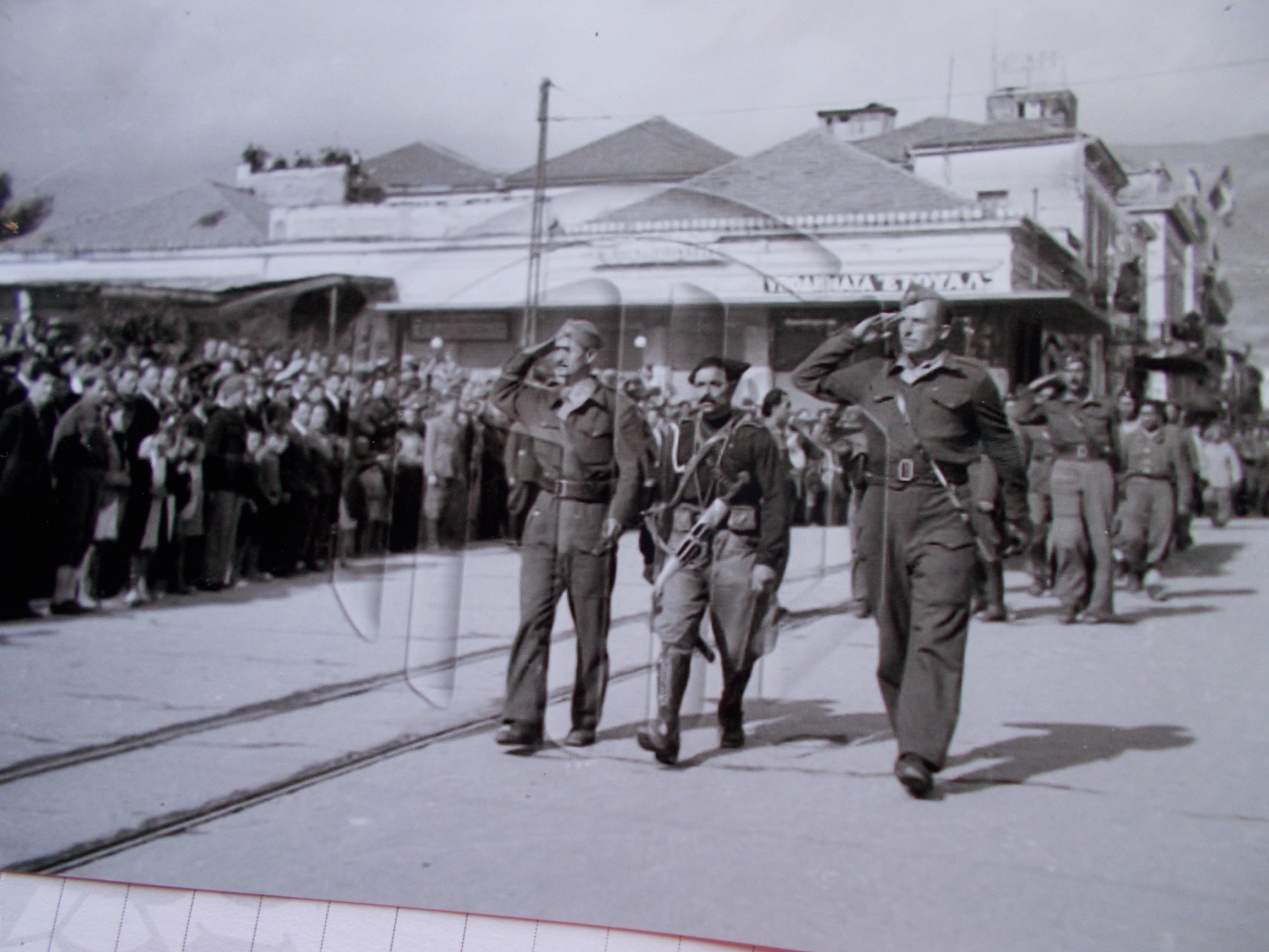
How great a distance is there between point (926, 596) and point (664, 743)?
2.85 feet

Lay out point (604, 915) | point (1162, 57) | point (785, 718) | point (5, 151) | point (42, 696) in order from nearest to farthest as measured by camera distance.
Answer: point (604, 915), point (1162, 57), point (785, 718), point (42, 696), point (5, 151)

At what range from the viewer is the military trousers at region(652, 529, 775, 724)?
359 centimetres

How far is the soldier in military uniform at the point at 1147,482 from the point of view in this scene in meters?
3.31

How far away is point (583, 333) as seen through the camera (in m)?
3.79

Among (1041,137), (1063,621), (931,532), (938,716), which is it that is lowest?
(938,716)

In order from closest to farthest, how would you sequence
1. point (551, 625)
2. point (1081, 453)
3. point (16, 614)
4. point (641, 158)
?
point (1081, 453) → point (551, 625) → point (641, 158) → point (16, 614)

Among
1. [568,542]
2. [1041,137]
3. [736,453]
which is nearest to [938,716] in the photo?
[736,453]

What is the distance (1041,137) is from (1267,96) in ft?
1.94

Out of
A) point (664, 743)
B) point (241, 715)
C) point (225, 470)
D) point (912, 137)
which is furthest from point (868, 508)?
point (225, 470)

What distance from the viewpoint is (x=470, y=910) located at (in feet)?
10.7

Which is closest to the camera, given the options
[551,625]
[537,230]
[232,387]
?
[551,625]

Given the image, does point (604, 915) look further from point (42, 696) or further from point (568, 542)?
point (42, 696)

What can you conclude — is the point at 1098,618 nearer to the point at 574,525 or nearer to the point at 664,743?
the point at 664,743

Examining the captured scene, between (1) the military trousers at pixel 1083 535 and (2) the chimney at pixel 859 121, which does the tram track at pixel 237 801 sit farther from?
(2) the chimney at pixel 859 121
